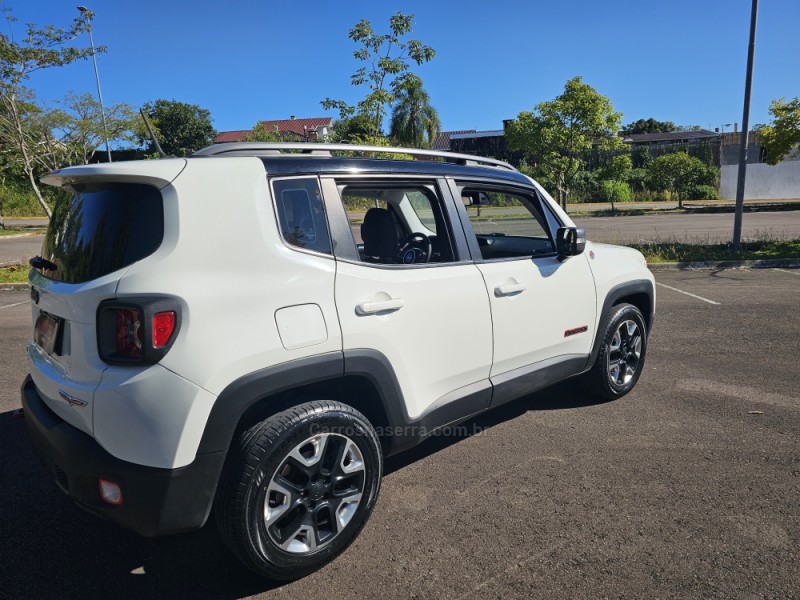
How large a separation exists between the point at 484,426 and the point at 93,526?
98.3 inches

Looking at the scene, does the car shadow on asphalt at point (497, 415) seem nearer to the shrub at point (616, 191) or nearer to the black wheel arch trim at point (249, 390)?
the black wheel arch trim at point (249, 390)

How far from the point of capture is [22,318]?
7.84m

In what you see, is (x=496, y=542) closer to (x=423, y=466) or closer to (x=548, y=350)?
(x=423, y=466)

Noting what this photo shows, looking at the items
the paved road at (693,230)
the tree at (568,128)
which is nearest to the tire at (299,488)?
the paved road at (693,230)

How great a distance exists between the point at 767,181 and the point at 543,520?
1693 inches

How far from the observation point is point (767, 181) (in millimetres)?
37406

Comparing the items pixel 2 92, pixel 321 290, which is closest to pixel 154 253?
pixel 321 290

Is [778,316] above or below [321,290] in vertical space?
below

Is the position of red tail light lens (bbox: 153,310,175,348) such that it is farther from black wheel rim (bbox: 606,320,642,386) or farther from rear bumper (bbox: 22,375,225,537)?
black wheel rim (bbox: 606,320,642,386)

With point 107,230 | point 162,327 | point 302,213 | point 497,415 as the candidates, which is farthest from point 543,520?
point 107,230

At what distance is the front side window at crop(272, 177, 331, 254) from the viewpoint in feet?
8.04

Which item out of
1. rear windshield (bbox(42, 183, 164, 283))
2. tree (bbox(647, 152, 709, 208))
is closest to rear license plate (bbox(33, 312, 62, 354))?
rear windshield (bbox(42, 183, 164, 283))

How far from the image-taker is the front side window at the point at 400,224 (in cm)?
320

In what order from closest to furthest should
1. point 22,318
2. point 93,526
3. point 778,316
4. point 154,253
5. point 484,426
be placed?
point 154,253 → point 93,526 → point 484,426 → point 778,316 → point 22,318
